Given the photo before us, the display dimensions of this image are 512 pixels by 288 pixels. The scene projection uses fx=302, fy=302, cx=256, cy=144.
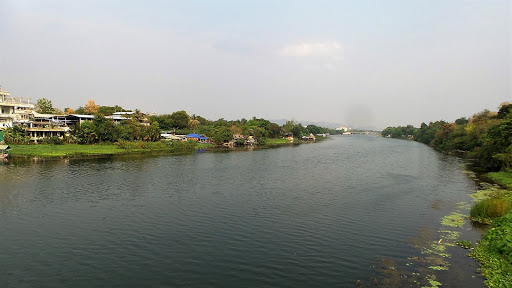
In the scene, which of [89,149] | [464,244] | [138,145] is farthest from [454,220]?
[138,145]

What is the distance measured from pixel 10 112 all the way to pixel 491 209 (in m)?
87.1

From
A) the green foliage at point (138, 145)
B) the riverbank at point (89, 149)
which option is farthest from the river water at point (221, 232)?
the green foliage at point (138, 145)

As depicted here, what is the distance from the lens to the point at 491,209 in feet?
71.3

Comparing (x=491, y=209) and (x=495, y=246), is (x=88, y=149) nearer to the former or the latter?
(x=491, y=209)

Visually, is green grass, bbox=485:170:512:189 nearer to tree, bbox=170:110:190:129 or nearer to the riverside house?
the riverside house

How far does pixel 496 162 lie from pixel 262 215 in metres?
38.4

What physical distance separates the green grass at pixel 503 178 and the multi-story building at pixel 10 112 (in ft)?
285

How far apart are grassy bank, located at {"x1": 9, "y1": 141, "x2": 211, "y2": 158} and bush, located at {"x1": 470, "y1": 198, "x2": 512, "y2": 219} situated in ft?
191

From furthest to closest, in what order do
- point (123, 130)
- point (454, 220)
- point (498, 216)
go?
point (123, 130), point (454, 220), point (498, 216)

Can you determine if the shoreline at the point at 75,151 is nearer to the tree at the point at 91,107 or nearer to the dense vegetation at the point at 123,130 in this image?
the dense vegetation at the point at 123,130

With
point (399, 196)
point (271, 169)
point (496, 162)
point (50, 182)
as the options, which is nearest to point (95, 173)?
point (50, 182)

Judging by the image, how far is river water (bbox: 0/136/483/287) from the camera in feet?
45.2

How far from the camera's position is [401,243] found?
17.5m

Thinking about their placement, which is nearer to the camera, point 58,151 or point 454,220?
point 454,220
